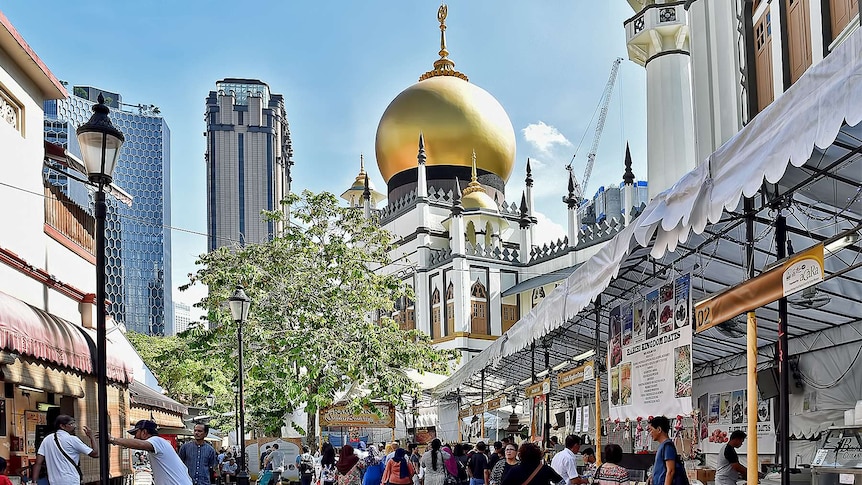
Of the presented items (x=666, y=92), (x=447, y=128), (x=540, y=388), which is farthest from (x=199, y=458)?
(x=447, y=128)

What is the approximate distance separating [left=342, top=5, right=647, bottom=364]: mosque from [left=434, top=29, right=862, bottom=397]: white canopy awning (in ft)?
144

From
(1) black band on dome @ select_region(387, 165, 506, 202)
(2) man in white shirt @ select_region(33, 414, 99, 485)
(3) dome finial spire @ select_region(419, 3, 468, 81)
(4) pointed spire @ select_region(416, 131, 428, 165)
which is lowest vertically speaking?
(2) man in white shirt @ select_region(33, 414, 99, 485)

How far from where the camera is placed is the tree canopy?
25938mm

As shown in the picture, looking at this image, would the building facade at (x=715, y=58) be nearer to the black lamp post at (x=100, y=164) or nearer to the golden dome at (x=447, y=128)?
the black lamp post at (x=100, y=164)

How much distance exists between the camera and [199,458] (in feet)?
43.4

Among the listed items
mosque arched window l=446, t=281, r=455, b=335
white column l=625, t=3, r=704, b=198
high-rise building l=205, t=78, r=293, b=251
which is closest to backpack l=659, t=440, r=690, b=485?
white column l=625, t=3, r=704, b=198

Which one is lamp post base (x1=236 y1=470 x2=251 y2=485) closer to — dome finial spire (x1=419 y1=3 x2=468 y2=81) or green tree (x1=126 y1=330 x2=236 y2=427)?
green tree (x1=126 y1=330 x2=236 y2=427)

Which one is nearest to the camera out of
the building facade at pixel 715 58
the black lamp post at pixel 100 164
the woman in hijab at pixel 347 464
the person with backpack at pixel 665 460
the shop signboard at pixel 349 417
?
the black lamp post at pixel 100 164

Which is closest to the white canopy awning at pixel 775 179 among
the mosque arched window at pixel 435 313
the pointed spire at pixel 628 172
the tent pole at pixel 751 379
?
the tent pole at pixel 751 379

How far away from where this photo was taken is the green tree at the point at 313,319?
25922 mm

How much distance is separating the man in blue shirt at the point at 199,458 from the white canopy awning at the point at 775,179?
5.22 metres

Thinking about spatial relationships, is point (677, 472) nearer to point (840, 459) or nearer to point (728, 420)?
point (840, 459)

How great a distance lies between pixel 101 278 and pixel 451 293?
5137 cm

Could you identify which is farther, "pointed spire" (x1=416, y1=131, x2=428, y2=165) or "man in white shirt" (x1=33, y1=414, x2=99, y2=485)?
"pointed spire" (x1=416, y1=131, x2=428, y2=165)
